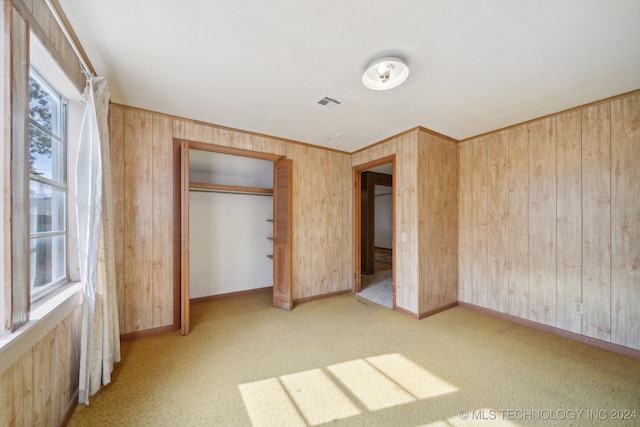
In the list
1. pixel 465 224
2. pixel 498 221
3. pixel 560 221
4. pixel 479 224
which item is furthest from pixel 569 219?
pixel 465 224

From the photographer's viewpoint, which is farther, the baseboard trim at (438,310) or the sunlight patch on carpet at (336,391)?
the baseboard trim at (438,310)

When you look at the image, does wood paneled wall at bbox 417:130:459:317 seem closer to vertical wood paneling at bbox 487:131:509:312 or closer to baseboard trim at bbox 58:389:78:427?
vertical wood paneling at bbox 487:131:509:312

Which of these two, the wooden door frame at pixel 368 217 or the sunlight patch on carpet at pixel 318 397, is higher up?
the wooden door frame at pixel 368 217

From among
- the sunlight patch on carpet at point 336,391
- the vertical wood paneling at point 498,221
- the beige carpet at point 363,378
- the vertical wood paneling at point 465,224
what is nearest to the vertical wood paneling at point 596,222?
the beige carpet at point 363,378

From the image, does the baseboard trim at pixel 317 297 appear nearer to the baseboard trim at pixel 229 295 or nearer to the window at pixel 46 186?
the baseboard trim at pixel 229 295

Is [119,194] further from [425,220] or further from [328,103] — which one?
[425,220]

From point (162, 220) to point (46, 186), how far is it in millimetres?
1146

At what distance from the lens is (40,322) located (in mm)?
1223

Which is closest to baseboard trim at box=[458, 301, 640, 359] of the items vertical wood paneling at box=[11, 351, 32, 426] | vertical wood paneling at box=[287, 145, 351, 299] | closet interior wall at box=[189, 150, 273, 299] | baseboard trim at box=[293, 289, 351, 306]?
baseboard trim at box=[293, 289, 351, 306]

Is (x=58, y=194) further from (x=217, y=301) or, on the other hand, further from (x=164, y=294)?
(x=217, y=301)

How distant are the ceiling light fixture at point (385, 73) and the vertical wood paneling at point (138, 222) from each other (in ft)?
7.96

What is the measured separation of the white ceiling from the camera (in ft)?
4.57

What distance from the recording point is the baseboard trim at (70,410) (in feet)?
4.85

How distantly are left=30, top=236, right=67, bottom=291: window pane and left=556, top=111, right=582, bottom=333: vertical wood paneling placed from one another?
4581 mm
